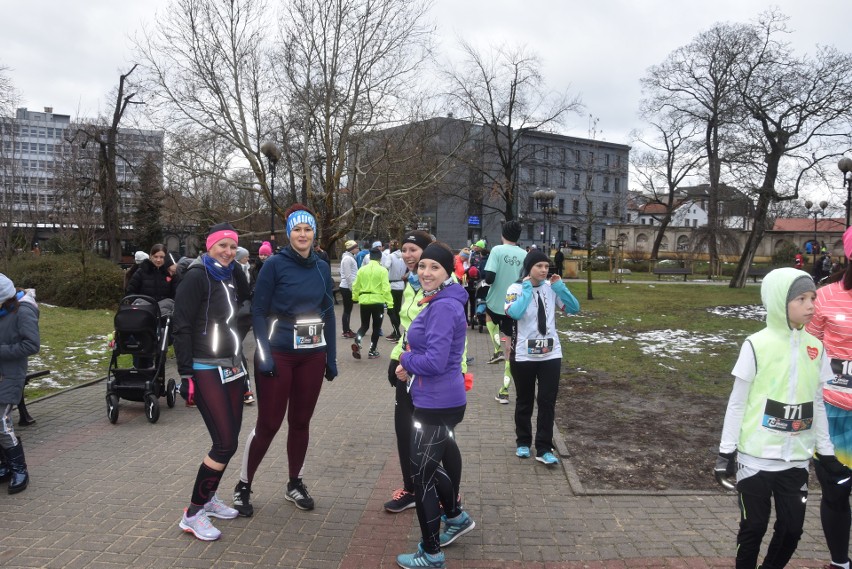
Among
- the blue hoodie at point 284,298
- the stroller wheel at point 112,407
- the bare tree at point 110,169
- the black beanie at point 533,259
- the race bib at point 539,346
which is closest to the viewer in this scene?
the blue hoodie at point 284,298

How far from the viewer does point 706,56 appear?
31.3 meters

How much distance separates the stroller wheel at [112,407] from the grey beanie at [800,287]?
6.53 metres

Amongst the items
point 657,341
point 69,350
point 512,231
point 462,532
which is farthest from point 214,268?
point 657,341

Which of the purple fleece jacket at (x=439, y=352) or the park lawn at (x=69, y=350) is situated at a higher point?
the purple fleece jacket at (x=439, y=352)

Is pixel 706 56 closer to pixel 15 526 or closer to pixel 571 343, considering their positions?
pixel 571 343

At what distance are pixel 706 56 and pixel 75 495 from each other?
34.2 meters

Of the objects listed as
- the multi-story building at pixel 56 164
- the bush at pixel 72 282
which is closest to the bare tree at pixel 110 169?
the multi-story building at pixel 56 164

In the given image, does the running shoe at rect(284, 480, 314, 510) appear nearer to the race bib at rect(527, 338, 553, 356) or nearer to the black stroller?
the race bib at rect(527, 338, 553, 356)

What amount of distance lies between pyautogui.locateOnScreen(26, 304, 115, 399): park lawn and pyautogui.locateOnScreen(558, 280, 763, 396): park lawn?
7.53 meters

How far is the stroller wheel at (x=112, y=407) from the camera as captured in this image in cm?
677

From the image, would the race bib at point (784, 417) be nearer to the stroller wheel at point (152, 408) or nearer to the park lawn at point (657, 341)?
the park lawn at point (657, 341)

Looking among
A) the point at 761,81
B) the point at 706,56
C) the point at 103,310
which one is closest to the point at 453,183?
the point at 706,56

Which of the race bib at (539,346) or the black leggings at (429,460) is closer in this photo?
the black leggings at (429,460)

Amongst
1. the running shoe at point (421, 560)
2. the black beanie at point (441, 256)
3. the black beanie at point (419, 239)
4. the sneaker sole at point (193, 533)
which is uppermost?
the black beanie at point (419, 239)
